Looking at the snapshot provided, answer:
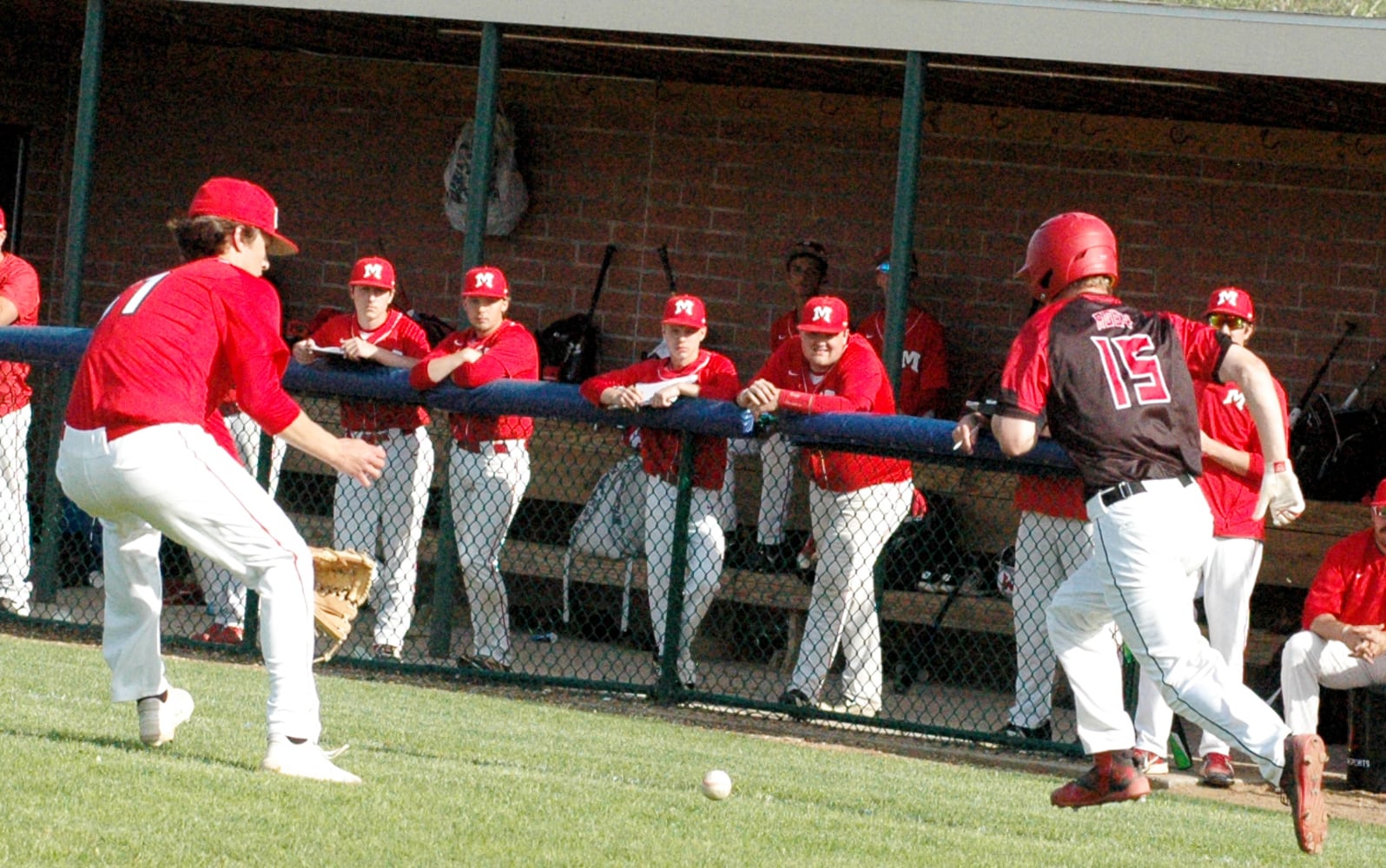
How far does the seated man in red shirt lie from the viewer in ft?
27.2

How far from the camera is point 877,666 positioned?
8875 millimetres

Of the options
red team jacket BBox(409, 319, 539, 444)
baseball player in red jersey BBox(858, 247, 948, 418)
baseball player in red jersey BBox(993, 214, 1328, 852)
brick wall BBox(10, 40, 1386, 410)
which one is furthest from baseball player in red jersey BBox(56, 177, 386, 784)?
brick wall BBox(10, 40, 1386, 410)

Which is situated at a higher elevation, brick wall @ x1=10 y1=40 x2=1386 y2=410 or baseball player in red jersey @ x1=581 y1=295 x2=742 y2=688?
brick wall @ x1=10 y1=40 x2=1386 y2=410

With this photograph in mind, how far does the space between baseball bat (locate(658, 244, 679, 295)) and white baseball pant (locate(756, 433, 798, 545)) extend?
10.1 feet

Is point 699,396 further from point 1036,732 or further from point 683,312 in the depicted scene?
point 1036,732

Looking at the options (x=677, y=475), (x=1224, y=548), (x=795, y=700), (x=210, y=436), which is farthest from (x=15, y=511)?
(x=1224, y=548)

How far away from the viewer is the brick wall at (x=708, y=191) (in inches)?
454

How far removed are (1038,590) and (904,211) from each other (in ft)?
6.99

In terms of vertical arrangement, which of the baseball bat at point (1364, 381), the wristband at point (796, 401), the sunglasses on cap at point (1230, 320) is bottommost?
the wristband at point (796, 401)

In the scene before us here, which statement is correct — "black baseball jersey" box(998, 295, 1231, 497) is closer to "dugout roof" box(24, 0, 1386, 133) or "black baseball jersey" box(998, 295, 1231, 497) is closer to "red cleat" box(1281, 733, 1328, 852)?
"red cleat" box(1281, 733, 1328, 852)

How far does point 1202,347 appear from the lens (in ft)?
19.7

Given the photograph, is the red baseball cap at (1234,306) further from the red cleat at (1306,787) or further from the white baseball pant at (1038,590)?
the red cleat at (1306,787)

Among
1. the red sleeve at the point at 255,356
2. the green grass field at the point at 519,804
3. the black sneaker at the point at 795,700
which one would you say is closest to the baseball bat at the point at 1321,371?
the black sneaker at the point at 795,700

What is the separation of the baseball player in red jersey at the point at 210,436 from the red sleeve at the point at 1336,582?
4.63 m
